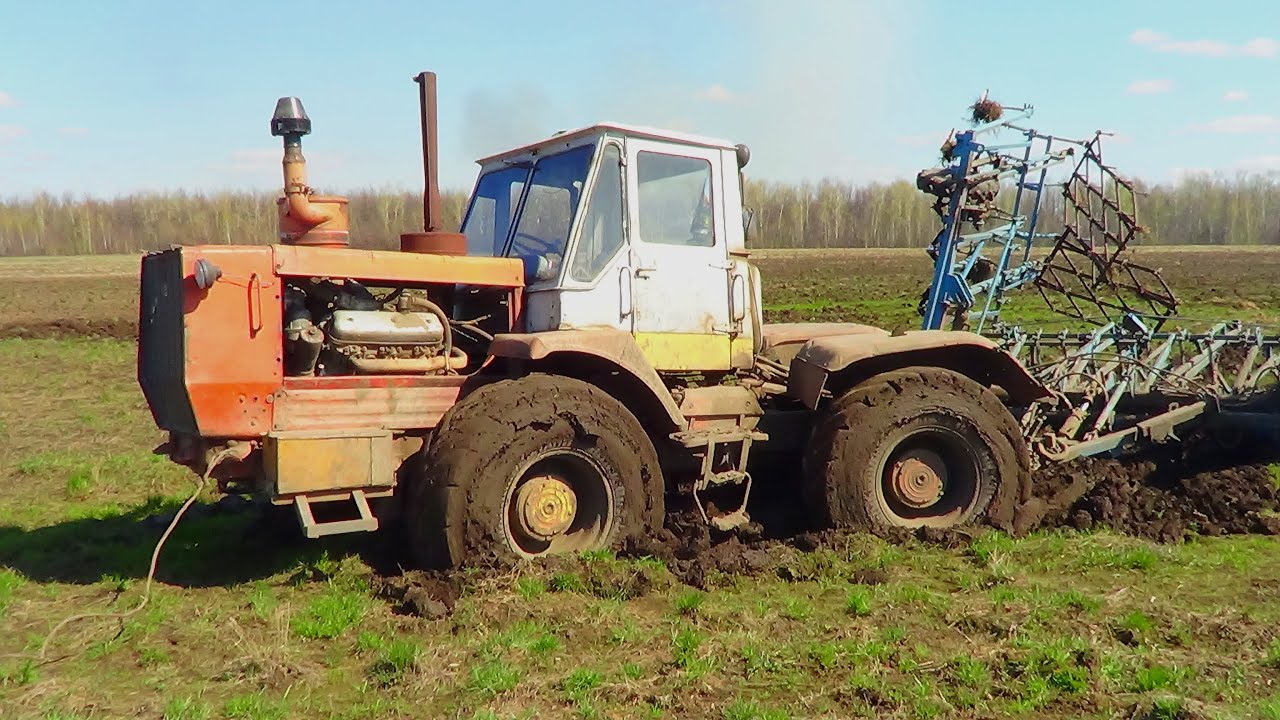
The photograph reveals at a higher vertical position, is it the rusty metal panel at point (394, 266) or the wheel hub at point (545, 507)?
the rusty metal panel at point (394, 266)

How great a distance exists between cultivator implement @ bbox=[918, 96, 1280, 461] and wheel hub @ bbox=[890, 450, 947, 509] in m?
1.13

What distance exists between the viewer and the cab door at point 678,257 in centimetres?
659

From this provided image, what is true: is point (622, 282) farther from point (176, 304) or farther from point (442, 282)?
point (176, 304)

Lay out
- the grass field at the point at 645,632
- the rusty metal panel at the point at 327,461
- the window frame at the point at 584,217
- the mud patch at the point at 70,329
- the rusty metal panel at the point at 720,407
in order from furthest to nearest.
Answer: the mud patch at the point at 70,329 < the rusty metal panel at the point at 720,407 < the window frame at the point at 584,217 < the rusty metal panel at the point at 327,461 < the grass field at the point at 645,632

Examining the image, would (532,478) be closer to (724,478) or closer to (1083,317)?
(724,478)

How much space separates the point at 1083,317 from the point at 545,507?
636 centimetres

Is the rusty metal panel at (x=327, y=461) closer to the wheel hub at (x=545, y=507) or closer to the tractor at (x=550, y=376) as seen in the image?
the tractor at (x=550, y=376)

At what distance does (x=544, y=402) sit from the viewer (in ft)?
19.5

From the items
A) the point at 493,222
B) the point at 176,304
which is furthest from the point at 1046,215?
the point at 176,304

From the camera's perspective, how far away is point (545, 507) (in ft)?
20.1

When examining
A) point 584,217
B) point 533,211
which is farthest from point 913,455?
point 533,211

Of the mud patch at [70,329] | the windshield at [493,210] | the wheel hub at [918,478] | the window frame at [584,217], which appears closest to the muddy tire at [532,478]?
the window frame at [584,217]

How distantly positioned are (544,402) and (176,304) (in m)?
2.01

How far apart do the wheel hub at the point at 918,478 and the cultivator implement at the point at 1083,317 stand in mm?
1129
